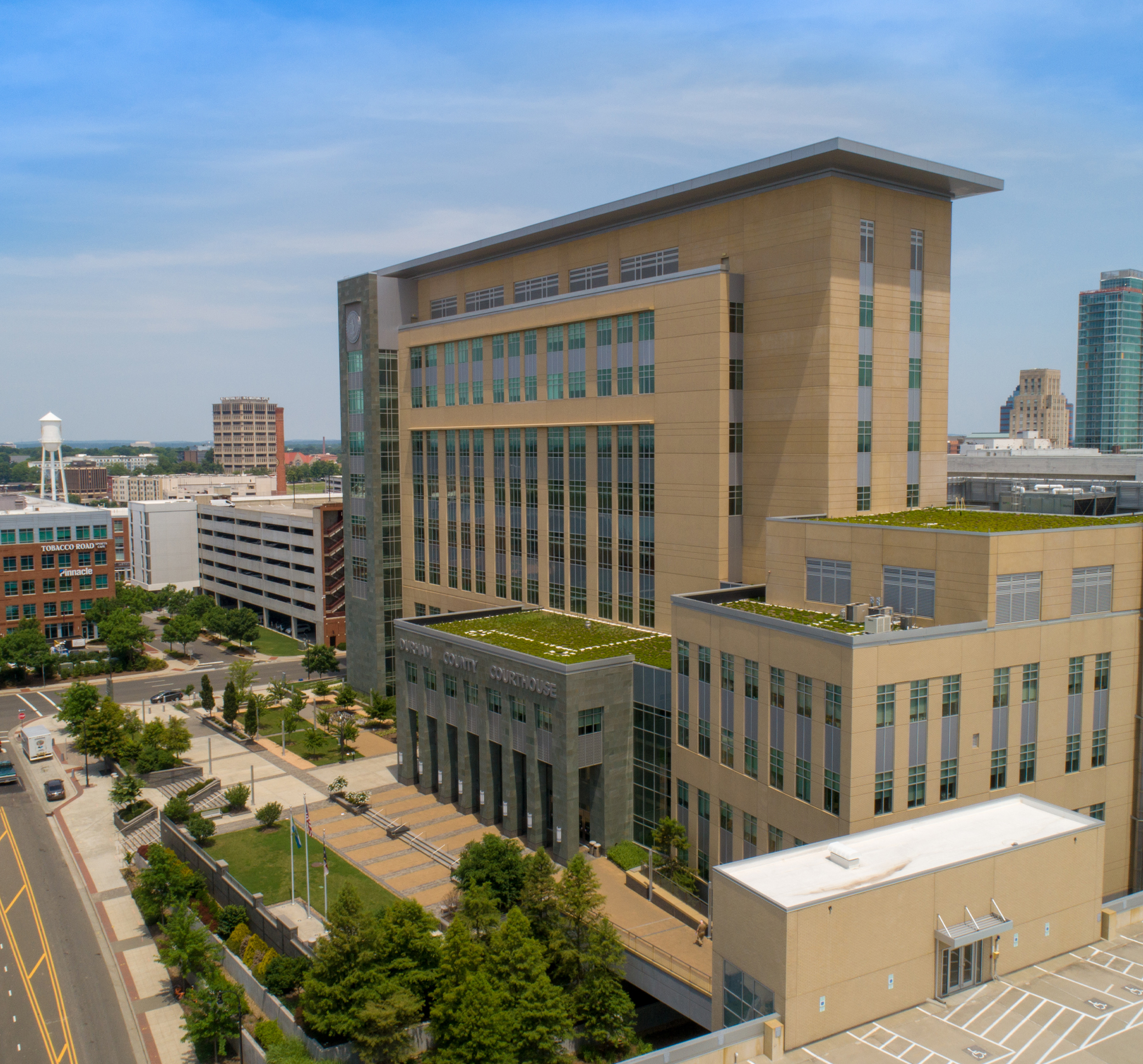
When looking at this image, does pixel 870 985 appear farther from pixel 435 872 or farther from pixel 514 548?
pixel 514 548

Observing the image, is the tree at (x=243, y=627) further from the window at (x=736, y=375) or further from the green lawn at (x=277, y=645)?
the window at (x=736, y=375)

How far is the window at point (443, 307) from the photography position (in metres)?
99.2

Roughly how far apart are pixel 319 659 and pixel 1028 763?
268ft

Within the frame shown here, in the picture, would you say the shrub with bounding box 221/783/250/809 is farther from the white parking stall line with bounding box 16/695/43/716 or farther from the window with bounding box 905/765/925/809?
the window with bounding box 905/765/925/809

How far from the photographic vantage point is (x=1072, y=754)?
52562 millimetres

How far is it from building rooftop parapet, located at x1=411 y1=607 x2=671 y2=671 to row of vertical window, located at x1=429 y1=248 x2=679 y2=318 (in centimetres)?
2778

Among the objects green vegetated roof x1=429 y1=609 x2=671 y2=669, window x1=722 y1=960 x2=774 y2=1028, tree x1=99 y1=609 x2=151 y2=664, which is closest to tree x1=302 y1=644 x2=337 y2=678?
tree x1=99 y1=609 x2=151 y2=664

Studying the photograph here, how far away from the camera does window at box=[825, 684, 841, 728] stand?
153 ft

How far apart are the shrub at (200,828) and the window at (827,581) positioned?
146 feet

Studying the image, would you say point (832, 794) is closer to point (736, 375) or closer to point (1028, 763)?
point (1028, 763)

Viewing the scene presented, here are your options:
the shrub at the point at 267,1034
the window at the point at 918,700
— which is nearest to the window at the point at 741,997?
the window at the point at 918,700

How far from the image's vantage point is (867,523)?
183ft

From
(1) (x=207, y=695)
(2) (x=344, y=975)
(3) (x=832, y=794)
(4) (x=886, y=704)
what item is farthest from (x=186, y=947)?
(1) (x=207, y=695)

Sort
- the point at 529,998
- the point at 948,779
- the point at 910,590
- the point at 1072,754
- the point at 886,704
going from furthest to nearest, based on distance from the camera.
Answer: the point at 1072,754
the point at 910,590
the point at 948,779
the point at 886,704
the point at 529,998
